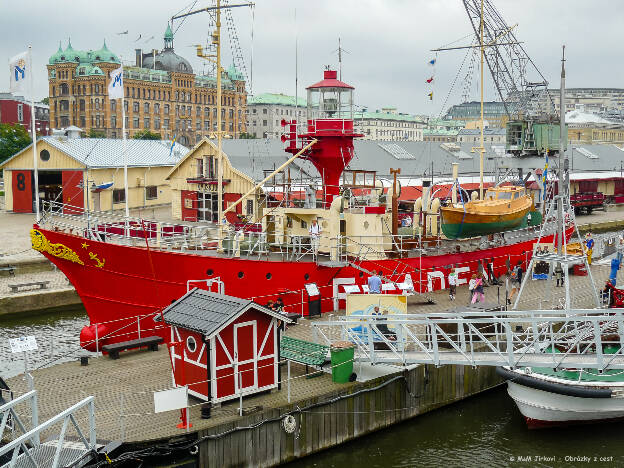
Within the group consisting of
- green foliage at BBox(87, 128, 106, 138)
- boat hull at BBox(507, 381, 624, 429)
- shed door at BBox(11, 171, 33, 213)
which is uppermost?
green foliage at BBox(87, 128, 106, 138)

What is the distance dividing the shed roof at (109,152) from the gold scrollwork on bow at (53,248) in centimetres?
2804

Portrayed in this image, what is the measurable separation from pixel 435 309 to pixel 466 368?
443cm

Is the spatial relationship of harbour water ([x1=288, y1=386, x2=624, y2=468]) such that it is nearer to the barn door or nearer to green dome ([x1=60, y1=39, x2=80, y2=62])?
the barn door

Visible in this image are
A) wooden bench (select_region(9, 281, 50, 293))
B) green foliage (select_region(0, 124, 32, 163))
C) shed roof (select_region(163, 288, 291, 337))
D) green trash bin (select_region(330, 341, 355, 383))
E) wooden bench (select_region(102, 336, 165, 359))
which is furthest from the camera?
green foliage (select_region(0, 124, 32, 163))

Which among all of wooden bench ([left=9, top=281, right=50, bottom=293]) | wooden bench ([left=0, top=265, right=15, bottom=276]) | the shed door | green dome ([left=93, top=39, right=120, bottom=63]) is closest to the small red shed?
wooden bench ([left=9, top=281, right=50, bottom=293])

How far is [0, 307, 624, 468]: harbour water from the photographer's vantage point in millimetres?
19094

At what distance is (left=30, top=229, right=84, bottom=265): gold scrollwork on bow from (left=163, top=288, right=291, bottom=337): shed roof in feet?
27.3

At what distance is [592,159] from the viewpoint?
83938 millimetres

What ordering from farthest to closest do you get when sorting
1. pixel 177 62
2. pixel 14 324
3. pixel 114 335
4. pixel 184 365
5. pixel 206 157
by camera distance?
pixel 177 62 < pixel 206 157 < pixel 14 324 < pixel 114 335 < pixel 184 365

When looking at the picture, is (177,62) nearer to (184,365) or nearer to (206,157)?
(206,157)

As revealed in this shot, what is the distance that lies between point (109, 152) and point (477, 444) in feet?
148

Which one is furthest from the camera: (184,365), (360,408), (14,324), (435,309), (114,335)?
(14,324)

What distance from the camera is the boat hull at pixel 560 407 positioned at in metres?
19.8

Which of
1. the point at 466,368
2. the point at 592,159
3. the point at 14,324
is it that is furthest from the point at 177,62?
the point at 466,368
